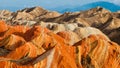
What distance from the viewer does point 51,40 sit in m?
60.9

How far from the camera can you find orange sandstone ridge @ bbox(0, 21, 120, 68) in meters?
40.5

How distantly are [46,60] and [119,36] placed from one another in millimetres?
82077

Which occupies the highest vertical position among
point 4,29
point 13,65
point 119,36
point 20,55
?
point 13,65

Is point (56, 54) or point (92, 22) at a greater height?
point (56, 54)

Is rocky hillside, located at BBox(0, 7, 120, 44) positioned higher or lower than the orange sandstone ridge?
lower

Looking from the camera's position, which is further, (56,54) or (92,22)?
(92,22)

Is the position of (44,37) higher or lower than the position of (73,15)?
higher

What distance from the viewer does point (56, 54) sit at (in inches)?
1706

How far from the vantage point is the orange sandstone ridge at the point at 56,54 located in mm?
40500

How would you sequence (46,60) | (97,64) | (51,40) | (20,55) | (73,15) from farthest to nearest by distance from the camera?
1. (73,15)
2. (51,40)
3. (97,64)
4. (20,55)
5. (46,60)

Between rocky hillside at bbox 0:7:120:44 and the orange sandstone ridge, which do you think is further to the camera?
rocky hillside at bbox 0:7:120:44

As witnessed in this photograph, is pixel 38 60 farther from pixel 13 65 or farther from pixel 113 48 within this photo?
pixel 113 48

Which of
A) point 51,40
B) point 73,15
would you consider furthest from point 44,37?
point 73,15

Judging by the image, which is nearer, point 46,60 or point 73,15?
point 46,60
